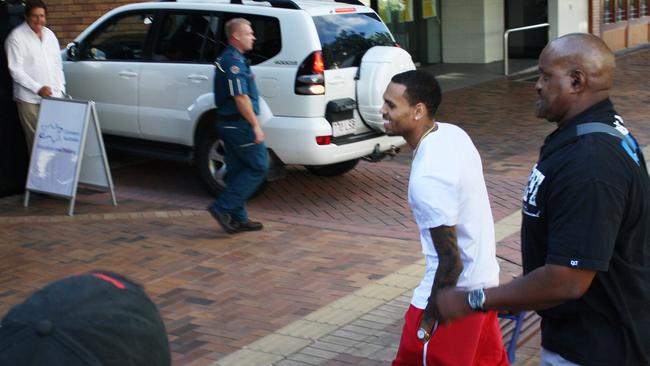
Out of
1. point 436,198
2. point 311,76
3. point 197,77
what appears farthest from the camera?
point 197,77

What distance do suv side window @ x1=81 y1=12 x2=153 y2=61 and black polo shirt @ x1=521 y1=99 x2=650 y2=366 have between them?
7197 mm

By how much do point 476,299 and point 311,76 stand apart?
544cm

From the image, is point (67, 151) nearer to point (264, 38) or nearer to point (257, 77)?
point (257, 77)

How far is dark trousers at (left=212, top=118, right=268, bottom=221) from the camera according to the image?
24.4 ft

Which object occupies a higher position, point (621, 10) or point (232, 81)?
point (232, 81)

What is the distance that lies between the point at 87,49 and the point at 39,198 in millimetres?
1794

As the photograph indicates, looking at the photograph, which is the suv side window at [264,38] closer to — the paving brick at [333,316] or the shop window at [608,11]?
the paving brick at [333,316]

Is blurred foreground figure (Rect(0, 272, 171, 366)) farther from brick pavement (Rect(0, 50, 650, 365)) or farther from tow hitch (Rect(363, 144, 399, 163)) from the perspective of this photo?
tow hitch (Rect(363, 144, 399, 163))

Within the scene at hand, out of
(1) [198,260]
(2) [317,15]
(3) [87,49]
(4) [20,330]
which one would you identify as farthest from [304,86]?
(4) [20,330]

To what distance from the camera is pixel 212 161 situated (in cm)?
876

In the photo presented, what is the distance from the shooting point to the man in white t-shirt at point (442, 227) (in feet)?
11.8

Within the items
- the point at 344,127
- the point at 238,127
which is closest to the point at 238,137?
the point at 238,127

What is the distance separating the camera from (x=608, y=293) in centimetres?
287

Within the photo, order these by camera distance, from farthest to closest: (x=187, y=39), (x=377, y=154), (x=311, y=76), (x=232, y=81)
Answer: (x=187, y=39) → (x=377, y=154) → (x=311, y=76) → (x=232, y=81)
